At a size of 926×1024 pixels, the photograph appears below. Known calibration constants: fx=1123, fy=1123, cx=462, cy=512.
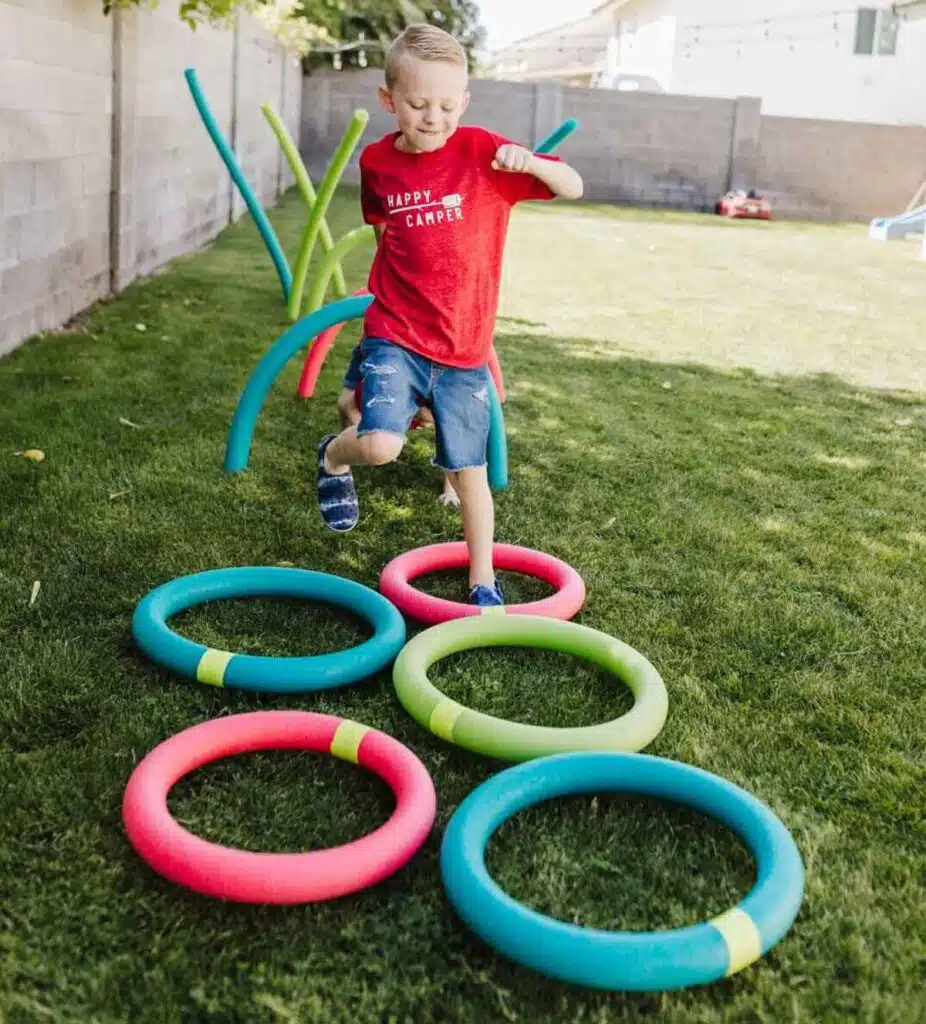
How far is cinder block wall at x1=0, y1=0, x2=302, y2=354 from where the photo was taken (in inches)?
245

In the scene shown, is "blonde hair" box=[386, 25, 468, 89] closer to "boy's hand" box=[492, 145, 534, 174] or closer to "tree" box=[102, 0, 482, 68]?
"boy's hand" box=[492, 145, 534, 174]

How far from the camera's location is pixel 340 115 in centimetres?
2034

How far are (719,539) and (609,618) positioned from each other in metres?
0.88

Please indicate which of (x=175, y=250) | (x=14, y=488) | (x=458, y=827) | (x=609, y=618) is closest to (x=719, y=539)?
(x=609, y=618)

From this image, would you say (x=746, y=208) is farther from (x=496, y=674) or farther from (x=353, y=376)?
(x=496, y=674)

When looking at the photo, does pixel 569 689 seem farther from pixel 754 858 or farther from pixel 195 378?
pixel 195 378

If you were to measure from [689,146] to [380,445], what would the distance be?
19.4 metres

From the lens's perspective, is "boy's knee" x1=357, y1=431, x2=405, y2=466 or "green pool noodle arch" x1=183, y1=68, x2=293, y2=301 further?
"green pool noodle arch" x1=183, y1=68, x2=293, y2=301

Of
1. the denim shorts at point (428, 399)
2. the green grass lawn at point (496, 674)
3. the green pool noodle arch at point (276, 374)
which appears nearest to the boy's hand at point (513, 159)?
the denim shorts at point (428, 399)

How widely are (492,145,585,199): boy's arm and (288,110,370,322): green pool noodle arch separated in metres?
→ 2.69

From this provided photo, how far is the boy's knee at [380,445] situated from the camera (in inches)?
138

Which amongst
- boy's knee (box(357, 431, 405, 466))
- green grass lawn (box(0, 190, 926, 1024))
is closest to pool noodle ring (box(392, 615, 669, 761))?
green grass lawn (box(0, 190, 926, 1024))

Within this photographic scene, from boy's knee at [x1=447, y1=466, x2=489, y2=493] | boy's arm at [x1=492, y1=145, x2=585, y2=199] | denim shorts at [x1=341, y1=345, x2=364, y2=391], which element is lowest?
boy's knee at [x1=447, y1=466, x2=489, y2=493]

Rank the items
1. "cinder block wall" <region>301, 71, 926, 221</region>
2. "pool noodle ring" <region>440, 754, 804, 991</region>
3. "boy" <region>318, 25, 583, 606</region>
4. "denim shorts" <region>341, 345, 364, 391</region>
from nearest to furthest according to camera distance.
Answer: "pool noodle ring" <region>440, 754, 804, 991</region>
"boy" <region>318, 25, 583, 606</region>
"denim shorts" <region>341, 345, 364, 391</region>
"cinder block wall" <region>301, 71, 926, 221</region>
